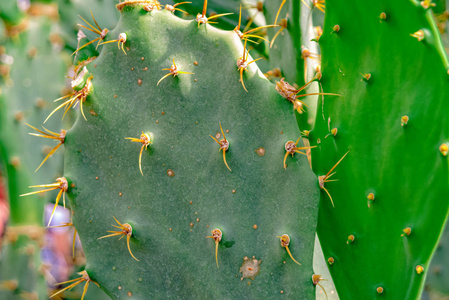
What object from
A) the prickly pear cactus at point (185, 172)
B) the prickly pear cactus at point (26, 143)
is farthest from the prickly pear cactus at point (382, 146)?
the prickly pear cactus at point (26, 143)

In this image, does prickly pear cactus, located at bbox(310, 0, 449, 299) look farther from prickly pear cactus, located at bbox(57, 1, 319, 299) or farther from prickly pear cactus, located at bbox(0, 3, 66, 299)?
prickly pear cactus, located at bbox(0, 3, 66, 299)

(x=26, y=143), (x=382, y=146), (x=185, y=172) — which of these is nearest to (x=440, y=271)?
(x=382, y=146)

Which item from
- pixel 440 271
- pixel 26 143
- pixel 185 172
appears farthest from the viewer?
pixel 26 143

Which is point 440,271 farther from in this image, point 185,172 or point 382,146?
point 185,172

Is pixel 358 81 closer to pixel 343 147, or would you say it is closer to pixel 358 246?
pixel 343 147

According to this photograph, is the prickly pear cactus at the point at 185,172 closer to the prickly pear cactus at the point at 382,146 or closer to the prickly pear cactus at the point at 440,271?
the prickly pear cactus at the point at 382,146

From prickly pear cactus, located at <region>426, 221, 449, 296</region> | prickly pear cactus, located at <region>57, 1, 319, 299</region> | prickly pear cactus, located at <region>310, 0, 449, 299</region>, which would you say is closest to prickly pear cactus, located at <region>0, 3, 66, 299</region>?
prickly pear cactus, located at <region>57, 1, 319, 299</region>

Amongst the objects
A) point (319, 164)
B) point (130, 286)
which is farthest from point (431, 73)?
point (130, 286)
